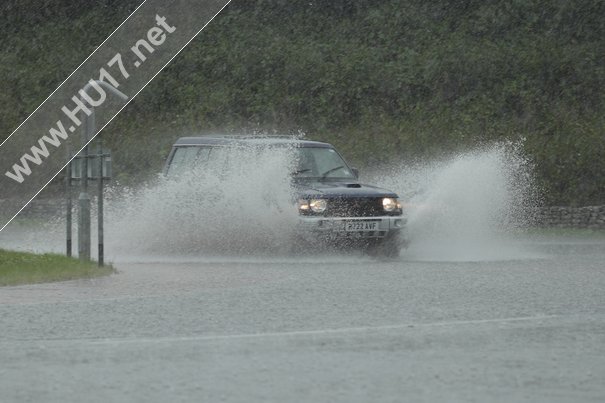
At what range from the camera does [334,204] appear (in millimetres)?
20578

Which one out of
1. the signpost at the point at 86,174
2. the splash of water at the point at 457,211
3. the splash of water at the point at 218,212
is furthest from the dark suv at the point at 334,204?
the signpost at the point at 86,174

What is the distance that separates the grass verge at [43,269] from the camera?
54.0ft

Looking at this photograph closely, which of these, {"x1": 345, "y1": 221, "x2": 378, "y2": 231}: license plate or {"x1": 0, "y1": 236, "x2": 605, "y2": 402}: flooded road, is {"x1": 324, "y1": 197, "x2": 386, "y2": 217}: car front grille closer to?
{"x1": 345, "y1": 221, "x2": 378, "y2": 231}: license plate

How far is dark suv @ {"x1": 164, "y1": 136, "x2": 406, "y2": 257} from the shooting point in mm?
20562

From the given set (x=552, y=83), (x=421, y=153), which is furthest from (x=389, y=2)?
(x=421, y=153)

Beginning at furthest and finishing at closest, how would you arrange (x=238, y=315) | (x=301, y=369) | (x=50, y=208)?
(x=50, y=208), (x=238, y=315), (x=301, y=369)

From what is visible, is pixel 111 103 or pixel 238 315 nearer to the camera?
pixel 238 315

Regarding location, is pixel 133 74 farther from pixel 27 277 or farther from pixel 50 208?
pixel 27 277

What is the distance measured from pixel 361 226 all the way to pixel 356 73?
2065cm

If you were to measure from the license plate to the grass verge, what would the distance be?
13.5 ft

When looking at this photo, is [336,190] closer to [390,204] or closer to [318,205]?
[318,205]

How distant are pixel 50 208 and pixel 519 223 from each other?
10546mm

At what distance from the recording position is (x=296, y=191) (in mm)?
20969

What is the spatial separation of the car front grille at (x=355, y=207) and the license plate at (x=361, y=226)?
0.11m
